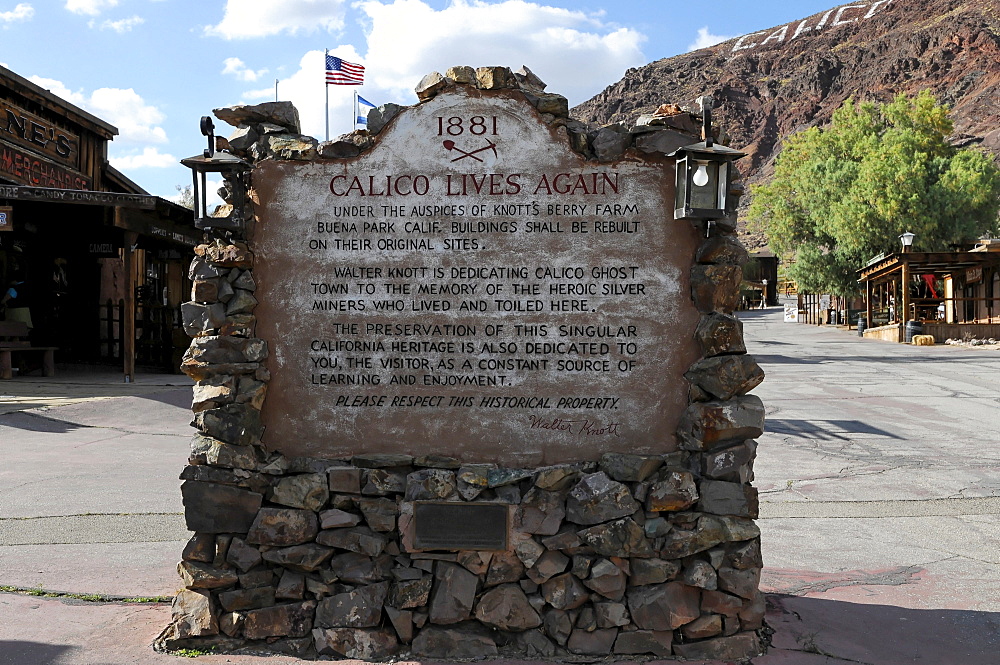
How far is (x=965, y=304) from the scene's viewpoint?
106 ft

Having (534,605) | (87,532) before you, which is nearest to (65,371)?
(87,532)

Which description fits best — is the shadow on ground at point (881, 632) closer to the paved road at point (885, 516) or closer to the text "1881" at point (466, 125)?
the paved road at point (885, 516)

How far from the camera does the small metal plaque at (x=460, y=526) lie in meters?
3.90

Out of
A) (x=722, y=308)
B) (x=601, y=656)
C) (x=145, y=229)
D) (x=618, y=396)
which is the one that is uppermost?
(x=145, y=229)

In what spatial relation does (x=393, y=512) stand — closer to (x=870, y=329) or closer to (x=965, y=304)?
(x=870, y=329)

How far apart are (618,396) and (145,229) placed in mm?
12083

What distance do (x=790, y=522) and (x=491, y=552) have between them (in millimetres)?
3504

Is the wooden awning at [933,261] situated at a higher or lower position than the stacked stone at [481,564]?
higher

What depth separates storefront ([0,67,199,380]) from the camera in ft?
47.3

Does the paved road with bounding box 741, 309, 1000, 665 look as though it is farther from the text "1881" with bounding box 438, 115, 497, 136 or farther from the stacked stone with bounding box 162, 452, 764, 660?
the text "1881" with bounding box 438, 115, 497, 136

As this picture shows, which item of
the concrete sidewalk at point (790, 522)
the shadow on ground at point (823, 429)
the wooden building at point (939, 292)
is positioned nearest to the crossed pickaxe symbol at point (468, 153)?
the concrete sidewalk at point (790, 522)

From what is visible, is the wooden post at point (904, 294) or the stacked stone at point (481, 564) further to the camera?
the wooden post at point (904, 294)

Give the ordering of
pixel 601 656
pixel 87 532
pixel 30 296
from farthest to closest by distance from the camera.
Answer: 1. pixel 30 296
2. pixel 87 532
3. pixel 601 656

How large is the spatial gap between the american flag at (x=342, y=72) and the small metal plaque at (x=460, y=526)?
64.6 feet
